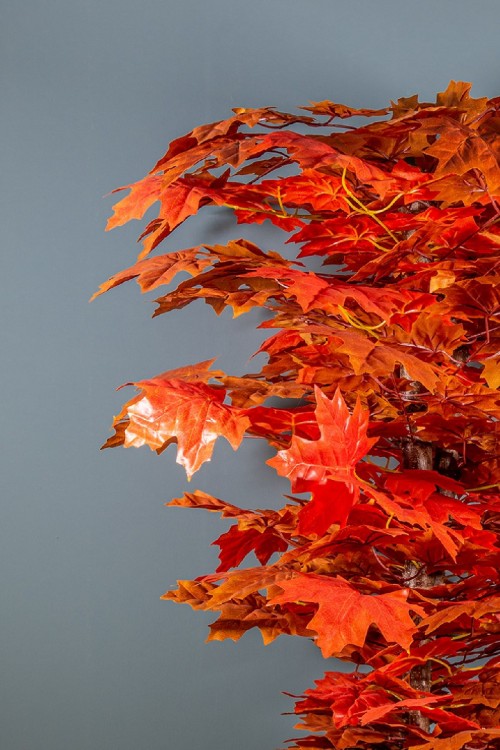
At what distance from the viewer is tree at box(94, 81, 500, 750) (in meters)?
0.89

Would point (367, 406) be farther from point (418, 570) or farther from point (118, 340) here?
point (118, 340)

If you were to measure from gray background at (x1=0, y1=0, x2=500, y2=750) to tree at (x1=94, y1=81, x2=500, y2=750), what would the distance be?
367 mm

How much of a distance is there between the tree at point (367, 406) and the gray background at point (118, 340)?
0.37 metres

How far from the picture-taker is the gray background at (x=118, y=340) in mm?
1488

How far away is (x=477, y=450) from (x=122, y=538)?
660 mm

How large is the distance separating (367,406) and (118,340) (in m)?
0.58

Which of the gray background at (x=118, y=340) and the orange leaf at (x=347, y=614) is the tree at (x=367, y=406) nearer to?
the orange leaf at (x=347, y=614)

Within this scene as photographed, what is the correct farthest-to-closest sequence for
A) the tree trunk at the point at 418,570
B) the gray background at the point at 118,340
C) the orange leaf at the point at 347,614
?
the gray background at the point at 118,340, the tree trunk at the point at 418,570, the orange leaf at the point at 347,614

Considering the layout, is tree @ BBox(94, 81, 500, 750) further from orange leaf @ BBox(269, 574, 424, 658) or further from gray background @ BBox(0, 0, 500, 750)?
gray background @ BBox(0, 0, 500, 750)

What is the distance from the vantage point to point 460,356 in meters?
1.16

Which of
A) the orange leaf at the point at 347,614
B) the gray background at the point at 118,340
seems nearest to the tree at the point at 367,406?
the orange leaf at the point at 347,614

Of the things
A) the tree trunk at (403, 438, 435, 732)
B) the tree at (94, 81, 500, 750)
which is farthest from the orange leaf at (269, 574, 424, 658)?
the tree trunk at (403, 438, 435, 732)

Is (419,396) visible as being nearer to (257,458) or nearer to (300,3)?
Answer: (257,458)

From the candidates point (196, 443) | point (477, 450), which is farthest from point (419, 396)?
point (196, 443)
